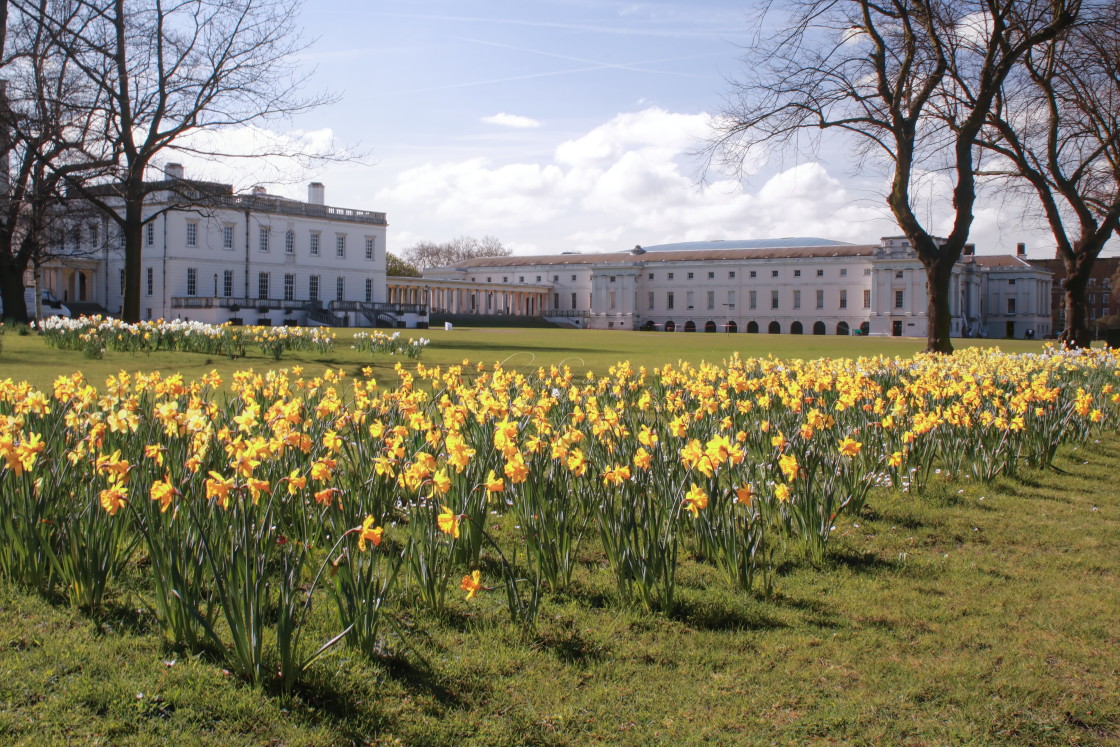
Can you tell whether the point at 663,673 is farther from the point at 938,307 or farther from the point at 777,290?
the point at 777,290

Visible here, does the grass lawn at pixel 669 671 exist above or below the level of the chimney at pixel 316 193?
below

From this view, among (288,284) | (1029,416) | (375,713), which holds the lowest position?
(375,713)

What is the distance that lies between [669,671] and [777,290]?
283ft

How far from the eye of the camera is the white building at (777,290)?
80875mm

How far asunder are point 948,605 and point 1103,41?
68.5 ft

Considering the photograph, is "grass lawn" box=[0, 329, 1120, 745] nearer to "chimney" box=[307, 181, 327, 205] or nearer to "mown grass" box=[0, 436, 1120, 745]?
"mown grass" box=[0, 436, 1120, 745]

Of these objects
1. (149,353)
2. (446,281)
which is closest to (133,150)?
(149,353)

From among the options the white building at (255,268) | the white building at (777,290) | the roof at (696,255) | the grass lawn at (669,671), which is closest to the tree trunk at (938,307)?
the grass lawn at (669,671)

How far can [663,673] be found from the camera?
3.37 meters

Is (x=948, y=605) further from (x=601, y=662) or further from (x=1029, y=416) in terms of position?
(x=1029, y=416)

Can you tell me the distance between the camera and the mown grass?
9.59 feet

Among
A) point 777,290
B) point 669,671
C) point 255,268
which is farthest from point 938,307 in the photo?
point 777,290

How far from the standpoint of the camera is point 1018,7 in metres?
16.7

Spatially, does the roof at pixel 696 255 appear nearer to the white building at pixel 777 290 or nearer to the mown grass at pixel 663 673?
the white building at pixel 777 290
